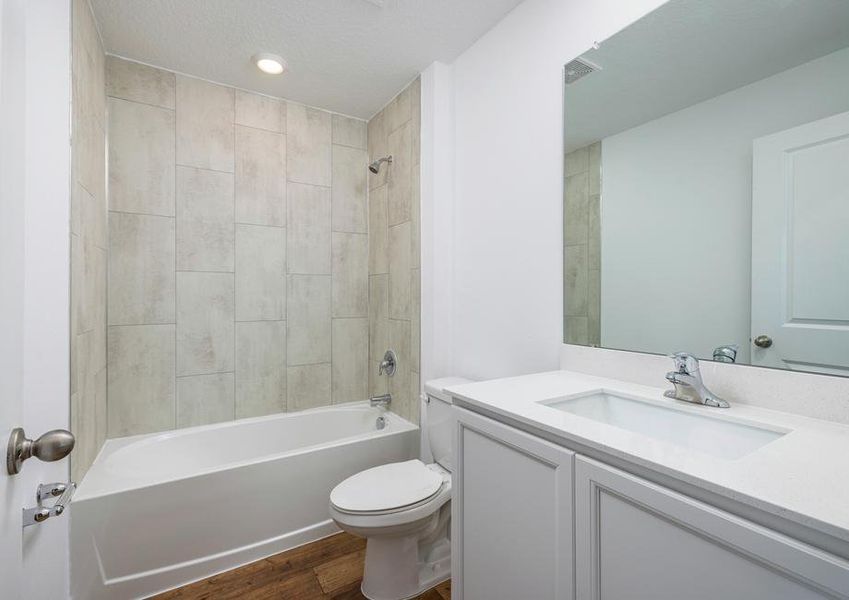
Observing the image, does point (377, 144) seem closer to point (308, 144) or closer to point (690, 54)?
point (308, 144)

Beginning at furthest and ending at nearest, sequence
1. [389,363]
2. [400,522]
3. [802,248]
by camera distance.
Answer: [389,363] < [400,522] < [802,248]

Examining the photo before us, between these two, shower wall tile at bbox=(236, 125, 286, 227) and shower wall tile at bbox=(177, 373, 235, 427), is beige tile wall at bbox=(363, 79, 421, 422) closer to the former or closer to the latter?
shower wall tile at bbox=(236, 125, 286, 227)

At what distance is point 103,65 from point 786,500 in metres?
2.91

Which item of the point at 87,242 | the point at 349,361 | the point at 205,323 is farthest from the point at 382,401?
the point at 87,242

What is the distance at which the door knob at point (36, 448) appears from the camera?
569mm

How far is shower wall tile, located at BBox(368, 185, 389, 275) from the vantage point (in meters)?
2.51

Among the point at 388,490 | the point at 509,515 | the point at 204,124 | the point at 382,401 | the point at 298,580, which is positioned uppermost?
the point at 204,124

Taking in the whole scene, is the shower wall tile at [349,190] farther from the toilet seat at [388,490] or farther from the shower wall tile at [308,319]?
the toilet seat at [388,490]

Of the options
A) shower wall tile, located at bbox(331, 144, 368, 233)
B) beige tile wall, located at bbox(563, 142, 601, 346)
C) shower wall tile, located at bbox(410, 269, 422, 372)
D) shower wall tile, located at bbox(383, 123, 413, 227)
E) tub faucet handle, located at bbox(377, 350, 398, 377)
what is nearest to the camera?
beige tile wall, located at bbox(563, 142, 601, 346)

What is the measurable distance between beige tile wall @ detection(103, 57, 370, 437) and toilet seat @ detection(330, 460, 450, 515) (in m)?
0.65

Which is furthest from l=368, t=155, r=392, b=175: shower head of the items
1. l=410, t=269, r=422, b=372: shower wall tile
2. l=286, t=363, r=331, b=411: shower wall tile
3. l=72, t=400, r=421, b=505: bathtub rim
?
l=72, t=400, r=421, b=505: bathtub rim

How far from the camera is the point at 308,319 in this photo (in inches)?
99.4

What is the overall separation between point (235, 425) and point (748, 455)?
2343mm

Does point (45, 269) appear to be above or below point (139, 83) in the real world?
A: below
